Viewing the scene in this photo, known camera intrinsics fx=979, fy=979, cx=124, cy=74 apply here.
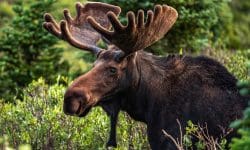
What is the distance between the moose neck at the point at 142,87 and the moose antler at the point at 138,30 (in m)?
Answer: 0.25

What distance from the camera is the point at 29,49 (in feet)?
49.0

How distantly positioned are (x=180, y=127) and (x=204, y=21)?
5.28 metres

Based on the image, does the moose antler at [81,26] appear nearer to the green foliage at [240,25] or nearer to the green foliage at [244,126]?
the green foliage at [244,126]

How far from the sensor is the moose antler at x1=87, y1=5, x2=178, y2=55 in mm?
9312

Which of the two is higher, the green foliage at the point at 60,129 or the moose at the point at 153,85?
→ the moose at the point at 153,85

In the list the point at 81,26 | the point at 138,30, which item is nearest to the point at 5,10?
the point at 81,26

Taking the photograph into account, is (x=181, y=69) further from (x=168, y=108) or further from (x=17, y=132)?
(x=17, y=132)

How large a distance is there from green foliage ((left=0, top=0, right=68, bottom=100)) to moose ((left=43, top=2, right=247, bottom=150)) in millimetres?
4894

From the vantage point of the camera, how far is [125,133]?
35.0ft

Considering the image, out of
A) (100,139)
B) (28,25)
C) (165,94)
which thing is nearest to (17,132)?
(100,139)

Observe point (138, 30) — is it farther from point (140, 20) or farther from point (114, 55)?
point (114, 55)

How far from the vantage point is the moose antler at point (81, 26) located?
991 centimetres

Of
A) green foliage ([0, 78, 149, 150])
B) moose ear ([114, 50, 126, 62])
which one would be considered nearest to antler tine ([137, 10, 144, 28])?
moose ear ([114, 50, 126, 62])

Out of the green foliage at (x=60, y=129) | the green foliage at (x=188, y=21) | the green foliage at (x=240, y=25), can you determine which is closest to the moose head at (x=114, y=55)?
the green foliage at (x=60, y=129)
